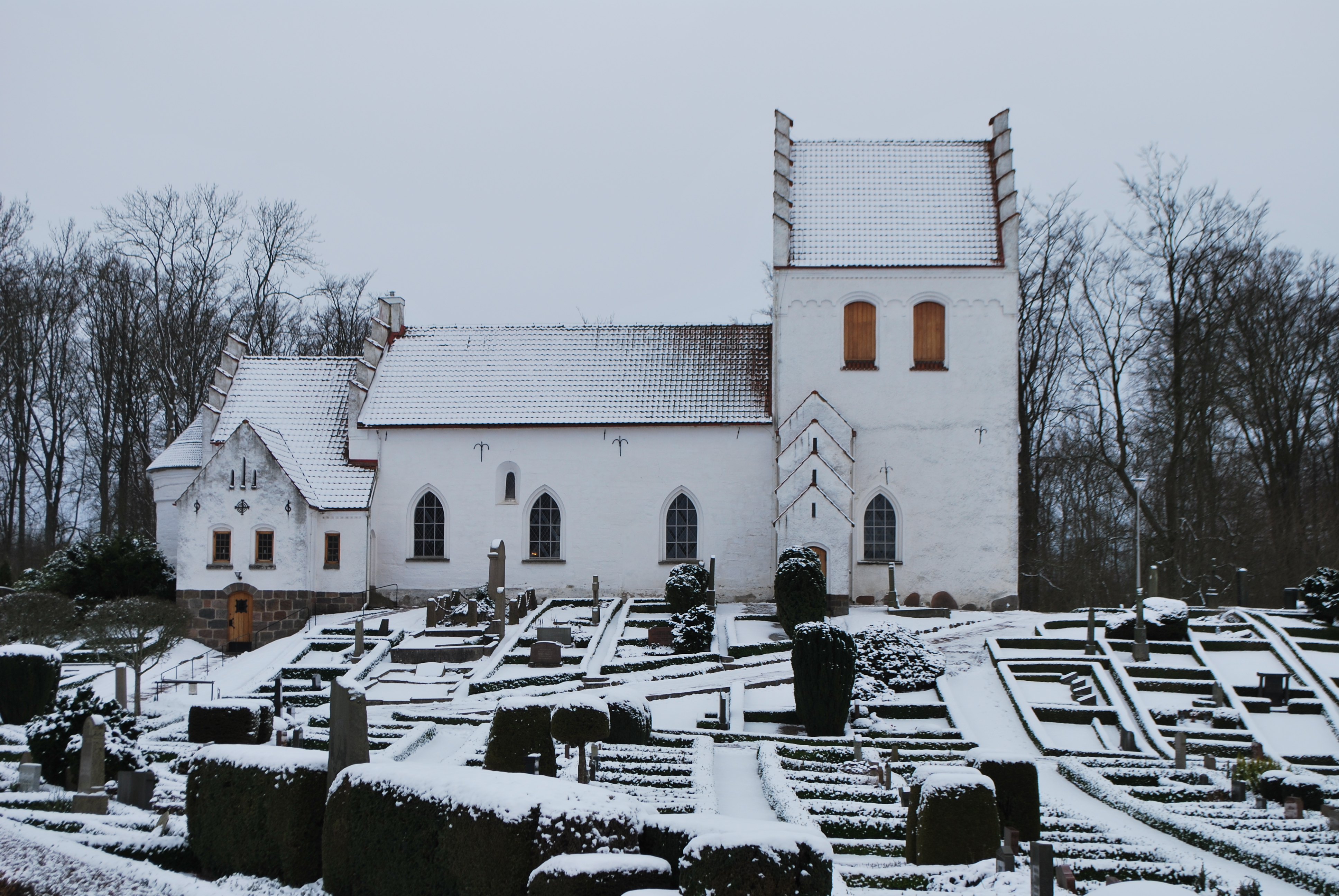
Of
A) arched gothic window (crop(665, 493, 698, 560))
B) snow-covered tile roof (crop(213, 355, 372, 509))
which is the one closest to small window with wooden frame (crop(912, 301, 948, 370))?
arched gothic window (crop(665, 493, 698, 560))

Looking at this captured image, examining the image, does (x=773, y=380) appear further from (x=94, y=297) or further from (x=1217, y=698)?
(x=94, y=297)

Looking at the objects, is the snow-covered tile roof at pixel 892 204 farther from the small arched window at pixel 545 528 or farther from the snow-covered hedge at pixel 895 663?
the snow-covered hedge at pixel 895 663

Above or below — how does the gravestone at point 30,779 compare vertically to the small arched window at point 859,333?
below

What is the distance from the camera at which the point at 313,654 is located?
2512 centimetres

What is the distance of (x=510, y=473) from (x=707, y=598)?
7.47 metres

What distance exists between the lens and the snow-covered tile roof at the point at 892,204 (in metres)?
31.1

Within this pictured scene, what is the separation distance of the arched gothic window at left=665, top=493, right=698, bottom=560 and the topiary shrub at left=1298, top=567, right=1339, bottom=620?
14464 millimetres

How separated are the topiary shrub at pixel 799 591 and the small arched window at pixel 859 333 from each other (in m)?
7.09

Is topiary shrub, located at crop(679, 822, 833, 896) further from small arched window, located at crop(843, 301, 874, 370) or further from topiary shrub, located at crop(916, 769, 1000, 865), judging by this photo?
small arched window, located at crop(843, 301, 874, 370)

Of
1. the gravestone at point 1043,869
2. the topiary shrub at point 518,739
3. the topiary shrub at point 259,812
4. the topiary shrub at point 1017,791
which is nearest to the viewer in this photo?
the gravestone at point 1043,869

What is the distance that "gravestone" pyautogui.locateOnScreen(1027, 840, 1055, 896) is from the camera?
9.32 m

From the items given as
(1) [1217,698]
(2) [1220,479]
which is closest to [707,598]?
(1) [1217,698]

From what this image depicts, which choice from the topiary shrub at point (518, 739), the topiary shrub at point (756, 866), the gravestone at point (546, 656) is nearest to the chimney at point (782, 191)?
the gravestone at point (546, 656)

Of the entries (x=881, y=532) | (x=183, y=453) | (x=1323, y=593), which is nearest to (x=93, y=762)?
(x=183, y=453)
